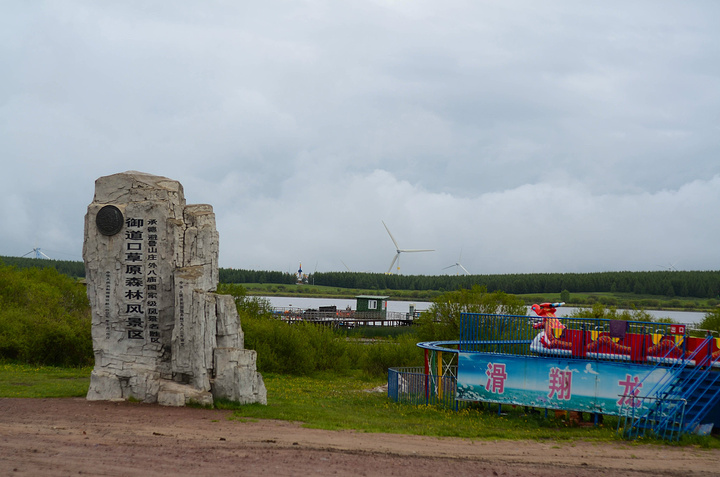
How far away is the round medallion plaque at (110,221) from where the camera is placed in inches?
731

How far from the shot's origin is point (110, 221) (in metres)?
18.6

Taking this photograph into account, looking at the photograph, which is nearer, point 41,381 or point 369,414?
point 369,414

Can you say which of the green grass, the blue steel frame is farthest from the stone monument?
the blue steel frame

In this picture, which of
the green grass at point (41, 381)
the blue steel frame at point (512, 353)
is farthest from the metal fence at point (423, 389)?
the green grass at point (41, 381)

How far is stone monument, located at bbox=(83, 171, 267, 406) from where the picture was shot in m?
17.8

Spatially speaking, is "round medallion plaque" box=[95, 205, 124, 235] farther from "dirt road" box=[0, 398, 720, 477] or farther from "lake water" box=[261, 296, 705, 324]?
"lake water" box=[261, 296, 705, 324]

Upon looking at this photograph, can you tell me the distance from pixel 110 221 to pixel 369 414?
10.1 meters

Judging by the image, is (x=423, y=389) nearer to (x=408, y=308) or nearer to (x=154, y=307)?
(x=154, y=307)

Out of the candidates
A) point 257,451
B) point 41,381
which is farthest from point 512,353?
point 41,381

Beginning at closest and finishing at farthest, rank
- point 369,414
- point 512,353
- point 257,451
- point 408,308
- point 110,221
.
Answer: point 257,451, point 110,221, point 369,414, point 512,353, point 408,308

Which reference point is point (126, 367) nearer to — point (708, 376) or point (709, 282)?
point (708, 376)

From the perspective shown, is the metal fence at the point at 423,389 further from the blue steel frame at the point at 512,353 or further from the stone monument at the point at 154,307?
the stone monument at the point at 154,307

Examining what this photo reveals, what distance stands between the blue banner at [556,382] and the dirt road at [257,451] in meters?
3.11

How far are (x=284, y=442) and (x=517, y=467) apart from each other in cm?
494
